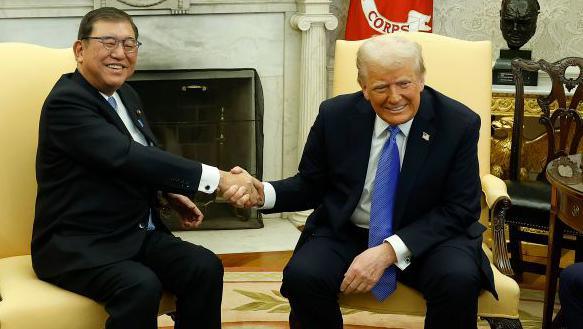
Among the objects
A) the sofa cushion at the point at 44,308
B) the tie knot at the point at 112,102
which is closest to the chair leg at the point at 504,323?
the sofa cushion at the point at 44,308

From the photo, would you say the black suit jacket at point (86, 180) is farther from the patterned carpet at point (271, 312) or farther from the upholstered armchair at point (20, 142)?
the patterned carpet at point (271, 312)

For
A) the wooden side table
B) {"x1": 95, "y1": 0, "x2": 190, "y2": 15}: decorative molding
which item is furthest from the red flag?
the wooden side table

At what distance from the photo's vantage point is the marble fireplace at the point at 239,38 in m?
4.95

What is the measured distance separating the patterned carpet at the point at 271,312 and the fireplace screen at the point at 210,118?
1.01m

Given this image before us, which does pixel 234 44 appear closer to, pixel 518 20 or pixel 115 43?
pixel 518 20

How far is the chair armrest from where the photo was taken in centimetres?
296

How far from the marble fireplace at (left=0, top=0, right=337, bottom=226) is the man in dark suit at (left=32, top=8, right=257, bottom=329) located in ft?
7.00

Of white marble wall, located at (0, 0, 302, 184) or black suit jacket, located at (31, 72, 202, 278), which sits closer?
black suit jacket, located at (31, 72, 202, 278)

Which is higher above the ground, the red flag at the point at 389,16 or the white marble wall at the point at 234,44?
the red flag at the point at 389,16

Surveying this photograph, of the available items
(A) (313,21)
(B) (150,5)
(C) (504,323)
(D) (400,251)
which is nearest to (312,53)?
(A) (313,21)

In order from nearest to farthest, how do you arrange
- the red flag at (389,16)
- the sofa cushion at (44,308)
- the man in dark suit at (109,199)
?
the sofa cushion at (44,308)
the man in dark suit at (109,199)
the red flag at (389,16)

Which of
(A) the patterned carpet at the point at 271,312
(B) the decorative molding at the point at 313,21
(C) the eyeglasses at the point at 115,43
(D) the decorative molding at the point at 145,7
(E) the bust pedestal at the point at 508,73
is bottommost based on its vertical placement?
(A) the patterned carpet at the point at 271,312

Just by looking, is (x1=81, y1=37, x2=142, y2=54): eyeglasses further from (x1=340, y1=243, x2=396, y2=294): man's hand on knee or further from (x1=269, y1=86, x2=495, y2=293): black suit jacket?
(x1=340, y1=243, x2=396, y2=294): man's hand on knee

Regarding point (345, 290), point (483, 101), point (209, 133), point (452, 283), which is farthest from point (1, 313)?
point (209, 133)
